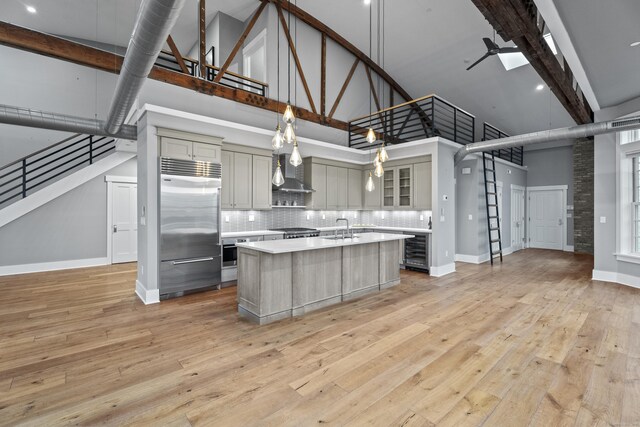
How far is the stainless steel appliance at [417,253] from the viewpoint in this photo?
20.9ft

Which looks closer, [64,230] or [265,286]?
[265,286]

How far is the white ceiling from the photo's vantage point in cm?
607

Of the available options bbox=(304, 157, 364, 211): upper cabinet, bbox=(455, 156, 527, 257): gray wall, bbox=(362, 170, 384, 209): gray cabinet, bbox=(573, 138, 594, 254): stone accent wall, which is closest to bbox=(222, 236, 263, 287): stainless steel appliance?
bbox=(304, 157, 364, 211): upper cabinet

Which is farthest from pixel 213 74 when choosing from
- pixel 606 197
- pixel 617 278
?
pixel 617 278

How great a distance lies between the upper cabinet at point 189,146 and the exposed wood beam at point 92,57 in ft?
4.35

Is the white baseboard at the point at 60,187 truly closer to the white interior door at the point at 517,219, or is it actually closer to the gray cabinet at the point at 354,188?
the gray cabinet at the point at 354,188

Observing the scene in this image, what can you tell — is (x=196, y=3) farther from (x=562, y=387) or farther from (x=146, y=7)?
(x=562, y=387)

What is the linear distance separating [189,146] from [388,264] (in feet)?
12.8

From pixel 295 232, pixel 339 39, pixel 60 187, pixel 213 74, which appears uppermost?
pixel 339 39

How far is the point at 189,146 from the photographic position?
15.8ft

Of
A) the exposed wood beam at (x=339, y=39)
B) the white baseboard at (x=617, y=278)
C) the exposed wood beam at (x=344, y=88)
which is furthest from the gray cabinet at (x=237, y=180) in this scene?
the white baseboard at (x=617, y=278)

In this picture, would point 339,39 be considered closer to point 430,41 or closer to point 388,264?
point 430,41

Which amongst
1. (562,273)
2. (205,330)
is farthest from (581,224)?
(205,330)

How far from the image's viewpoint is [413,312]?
4.01m
